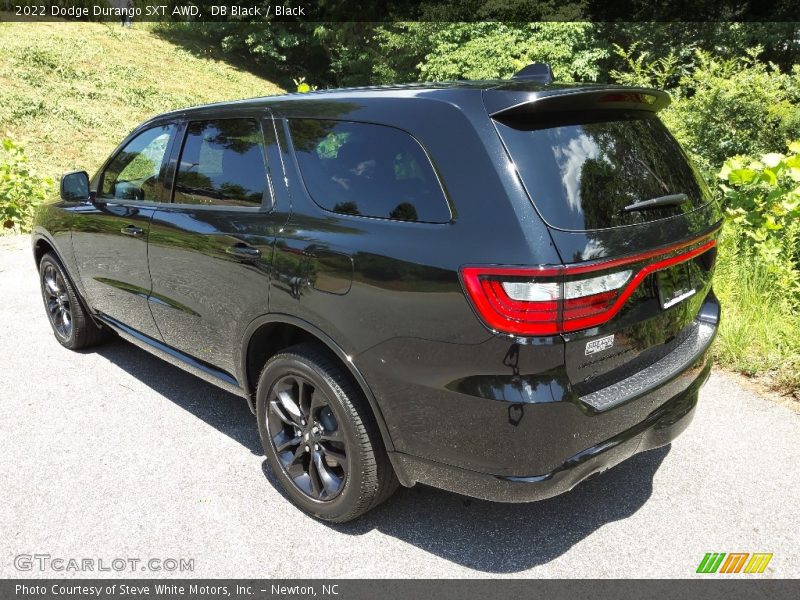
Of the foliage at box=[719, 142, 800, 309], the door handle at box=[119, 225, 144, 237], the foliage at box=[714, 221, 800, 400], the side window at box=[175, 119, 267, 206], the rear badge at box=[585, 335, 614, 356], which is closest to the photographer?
the rear badge at box=[585, 335, 614, 356]

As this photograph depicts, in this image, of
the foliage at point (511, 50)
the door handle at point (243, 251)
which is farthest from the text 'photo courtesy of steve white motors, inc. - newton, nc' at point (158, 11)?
the door handle at point (243, 251)

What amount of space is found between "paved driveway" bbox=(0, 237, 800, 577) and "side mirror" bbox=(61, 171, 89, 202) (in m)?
1.41

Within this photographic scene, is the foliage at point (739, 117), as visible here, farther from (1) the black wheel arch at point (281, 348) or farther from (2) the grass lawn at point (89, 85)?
(2) the grass lawn at point (89, 85)

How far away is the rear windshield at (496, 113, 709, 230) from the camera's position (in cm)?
217

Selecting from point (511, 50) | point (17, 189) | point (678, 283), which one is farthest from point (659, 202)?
point (511, 50)

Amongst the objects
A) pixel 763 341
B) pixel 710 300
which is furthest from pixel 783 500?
pixel 763 341

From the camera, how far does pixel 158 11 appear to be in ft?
93.5

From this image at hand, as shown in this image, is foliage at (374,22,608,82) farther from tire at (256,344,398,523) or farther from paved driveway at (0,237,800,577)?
tire at (256,344,398,523)

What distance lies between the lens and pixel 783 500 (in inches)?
115

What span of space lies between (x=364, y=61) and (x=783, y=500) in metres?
24.0

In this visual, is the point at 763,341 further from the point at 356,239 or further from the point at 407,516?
the point at 356,239

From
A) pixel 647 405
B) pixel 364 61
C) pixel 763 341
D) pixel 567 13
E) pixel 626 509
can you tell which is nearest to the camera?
pixel 647 405
